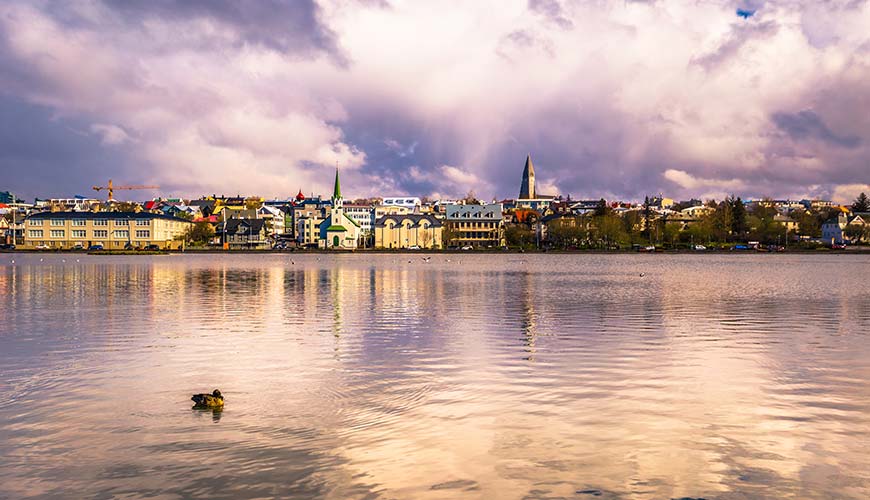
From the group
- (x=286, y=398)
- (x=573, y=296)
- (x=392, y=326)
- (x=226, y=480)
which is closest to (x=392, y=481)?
(x=226, y=480)

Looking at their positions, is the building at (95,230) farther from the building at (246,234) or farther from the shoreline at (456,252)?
the shoreline at (456,252)

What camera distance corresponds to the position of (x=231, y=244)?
613ft

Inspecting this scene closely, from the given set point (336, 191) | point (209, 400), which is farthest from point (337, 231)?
point (209, 400)

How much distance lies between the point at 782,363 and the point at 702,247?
540 feet

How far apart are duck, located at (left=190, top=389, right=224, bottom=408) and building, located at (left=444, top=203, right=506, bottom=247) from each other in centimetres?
17708

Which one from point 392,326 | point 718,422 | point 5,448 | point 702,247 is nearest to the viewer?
point 5,448

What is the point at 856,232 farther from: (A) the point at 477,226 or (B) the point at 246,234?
(B) the point at 246,234

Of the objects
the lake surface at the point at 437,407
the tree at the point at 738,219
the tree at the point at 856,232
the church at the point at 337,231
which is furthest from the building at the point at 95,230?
the lake surface at the point at 437,407

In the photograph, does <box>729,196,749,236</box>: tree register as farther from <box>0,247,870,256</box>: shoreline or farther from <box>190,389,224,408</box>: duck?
<box>190,389,224,408</box>: duck

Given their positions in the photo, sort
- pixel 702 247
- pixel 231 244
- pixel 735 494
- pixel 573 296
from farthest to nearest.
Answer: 1. pixel 231 244
2. pixel 702 247
3. pixel 573 296
4. pixel 735 494

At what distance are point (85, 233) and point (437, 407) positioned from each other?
190380 mm

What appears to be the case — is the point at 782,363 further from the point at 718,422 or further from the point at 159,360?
the point at 159,360

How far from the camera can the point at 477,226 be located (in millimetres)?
194750

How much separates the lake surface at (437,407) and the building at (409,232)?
5978 inches
